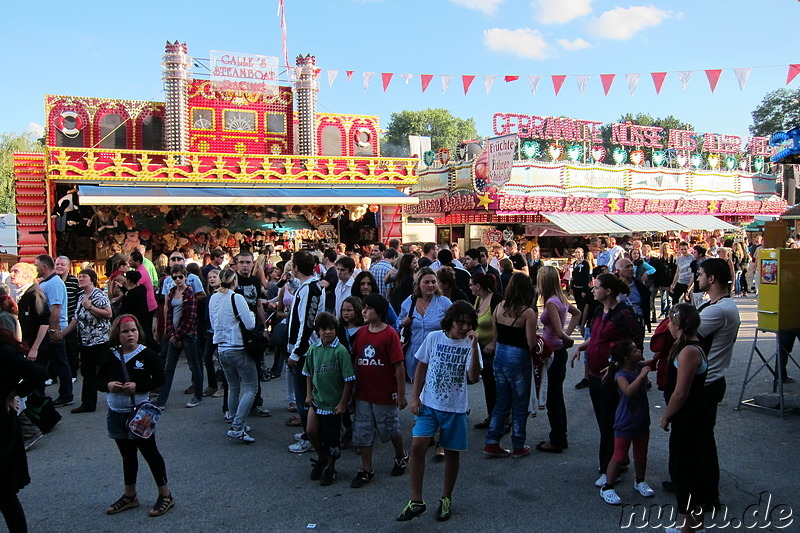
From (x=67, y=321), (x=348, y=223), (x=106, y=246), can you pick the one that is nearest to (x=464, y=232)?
(x=348, y=223)

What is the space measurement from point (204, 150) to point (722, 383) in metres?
16.7

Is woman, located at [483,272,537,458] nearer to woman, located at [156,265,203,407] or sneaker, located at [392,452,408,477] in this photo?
sneaker, located at [392,452,408,477]

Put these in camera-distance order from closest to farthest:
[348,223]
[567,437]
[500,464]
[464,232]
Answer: [500,464] < [567,437] < [348,223] < [464,232]

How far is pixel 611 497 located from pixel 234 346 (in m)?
3.52

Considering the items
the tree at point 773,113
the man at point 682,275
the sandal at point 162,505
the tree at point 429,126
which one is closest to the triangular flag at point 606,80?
the man at point 682,275

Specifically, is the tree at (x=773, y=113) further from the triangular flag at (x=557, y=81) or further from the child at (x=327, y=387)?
the child at (x=327, y=387)

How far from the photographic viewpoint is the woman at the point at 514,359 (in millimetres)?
5035

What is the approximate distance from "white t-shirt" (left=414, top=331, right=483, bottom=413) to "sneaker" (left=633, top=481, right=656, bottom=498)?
4.85ft

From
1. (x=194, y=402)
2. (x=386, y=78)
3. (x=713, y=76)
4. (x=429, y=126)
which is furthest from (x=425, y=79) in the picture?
(x=429, y=126)

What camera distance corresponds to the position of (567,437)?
5.67m

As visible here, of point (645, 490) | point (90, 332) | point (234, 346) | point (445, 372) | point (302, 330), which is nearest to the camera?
point (445, 372)

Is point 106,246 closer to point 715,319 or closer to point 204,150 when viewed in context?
point 204,150

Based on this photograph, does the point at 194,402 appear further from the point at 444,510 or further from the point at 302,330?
the point at 444,510

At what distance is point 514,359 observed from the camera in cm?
507
